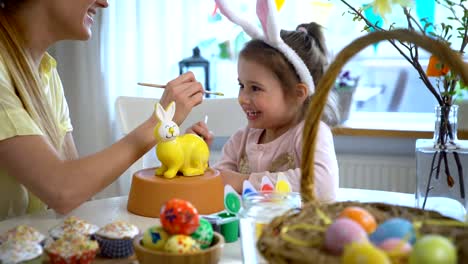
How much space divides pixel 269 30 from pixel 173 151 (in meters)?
0.42

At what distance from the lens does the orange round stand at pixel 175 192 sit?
1.20 m

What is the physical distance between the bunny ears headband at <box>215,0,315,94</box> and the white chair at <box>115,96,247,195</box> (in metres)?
0.42

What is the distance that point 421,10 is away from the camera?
97.5 inches

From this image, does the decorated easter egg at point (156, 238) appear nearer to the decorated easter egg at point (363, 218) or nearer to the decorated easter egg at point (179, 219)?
the decorated easter egg at point (179, 219)

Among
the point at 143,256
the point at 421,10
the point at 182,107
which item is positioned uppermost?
the point at 421,10

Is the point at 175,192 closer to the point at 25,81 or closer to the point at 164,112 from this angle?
the point at 164,112

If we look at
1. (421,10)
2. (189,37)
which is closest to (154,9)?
(189,37)

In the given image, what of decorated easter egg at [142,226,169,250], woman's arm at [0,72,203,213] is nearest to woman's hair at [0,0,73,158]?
woman's arm at [0,72,203,213]

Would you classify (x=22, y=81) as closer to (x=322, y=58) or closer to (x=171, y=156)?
(x=171, y=156)

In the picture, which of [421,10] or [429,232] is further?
[421,10]

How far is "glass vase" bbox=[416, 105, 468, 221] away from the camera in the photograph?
47.2 inches

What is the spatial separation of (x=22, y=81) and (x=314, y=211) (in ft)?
2.78

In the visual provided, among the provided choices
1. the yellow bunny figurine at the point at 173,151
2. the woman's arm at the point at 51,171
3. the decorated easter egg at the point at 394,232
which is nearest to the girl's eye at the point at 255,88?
the yellow bunny figurine at the point at 173,151

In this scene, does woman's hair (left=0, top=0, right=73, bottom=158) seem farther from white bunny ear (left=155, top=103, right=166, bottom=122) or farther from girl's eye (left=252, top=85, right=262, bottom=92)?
girl's eye (left=252, top=85, right=262, bottom=92)
